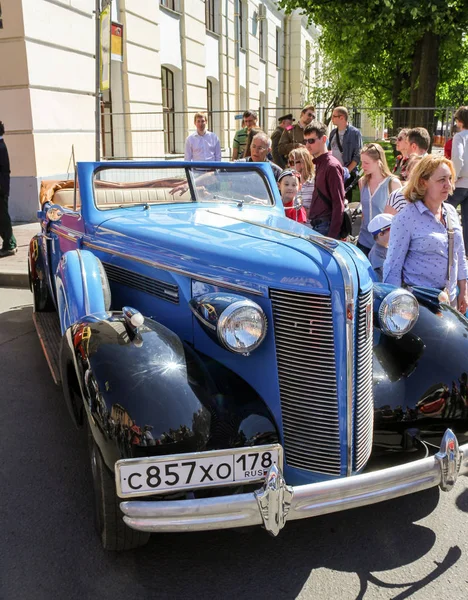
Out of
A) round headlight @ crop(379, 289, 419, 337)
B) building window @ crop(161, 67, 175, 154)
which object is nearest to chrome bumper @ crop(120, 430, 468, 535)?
round headlight @ crop(379, 289, 419, 337)

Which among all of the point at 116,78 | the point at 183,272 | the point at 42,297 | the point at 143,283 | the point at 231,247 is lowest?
the point at 42,297

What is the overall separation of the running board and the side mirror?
82cm

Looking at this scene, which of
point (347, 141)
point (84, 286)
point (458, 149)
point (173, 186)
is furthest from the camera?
point (347, 141)

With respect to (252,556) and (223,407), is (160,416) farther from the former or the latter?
(252,556)

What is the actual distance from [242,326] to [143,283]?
91 centimetres

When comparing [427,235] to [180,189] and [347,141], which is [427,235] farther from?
[347,141]

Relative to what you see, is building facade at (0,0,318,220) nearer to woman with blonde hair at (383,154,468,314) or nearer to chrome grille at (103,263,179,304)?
chrome grille at (103,263,179,304)

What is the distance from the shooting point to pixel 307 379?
7.59ft

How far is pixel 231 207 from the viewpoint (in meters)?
3.65

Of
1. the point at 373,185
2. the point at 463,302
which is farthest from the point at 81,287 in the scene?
the point at 373,185

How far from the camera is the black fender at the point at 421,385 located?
259 cm

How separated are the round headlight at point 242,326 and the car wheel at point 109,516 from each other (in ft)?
2.24

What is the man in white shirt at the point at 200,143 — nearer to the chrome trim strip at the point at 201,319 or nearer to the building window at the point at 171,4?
the chrome trim strip at the point at 201,319

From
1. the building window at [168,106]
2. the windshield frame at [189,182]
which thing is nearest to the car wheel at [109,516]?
the windshield frame at [189,182]
